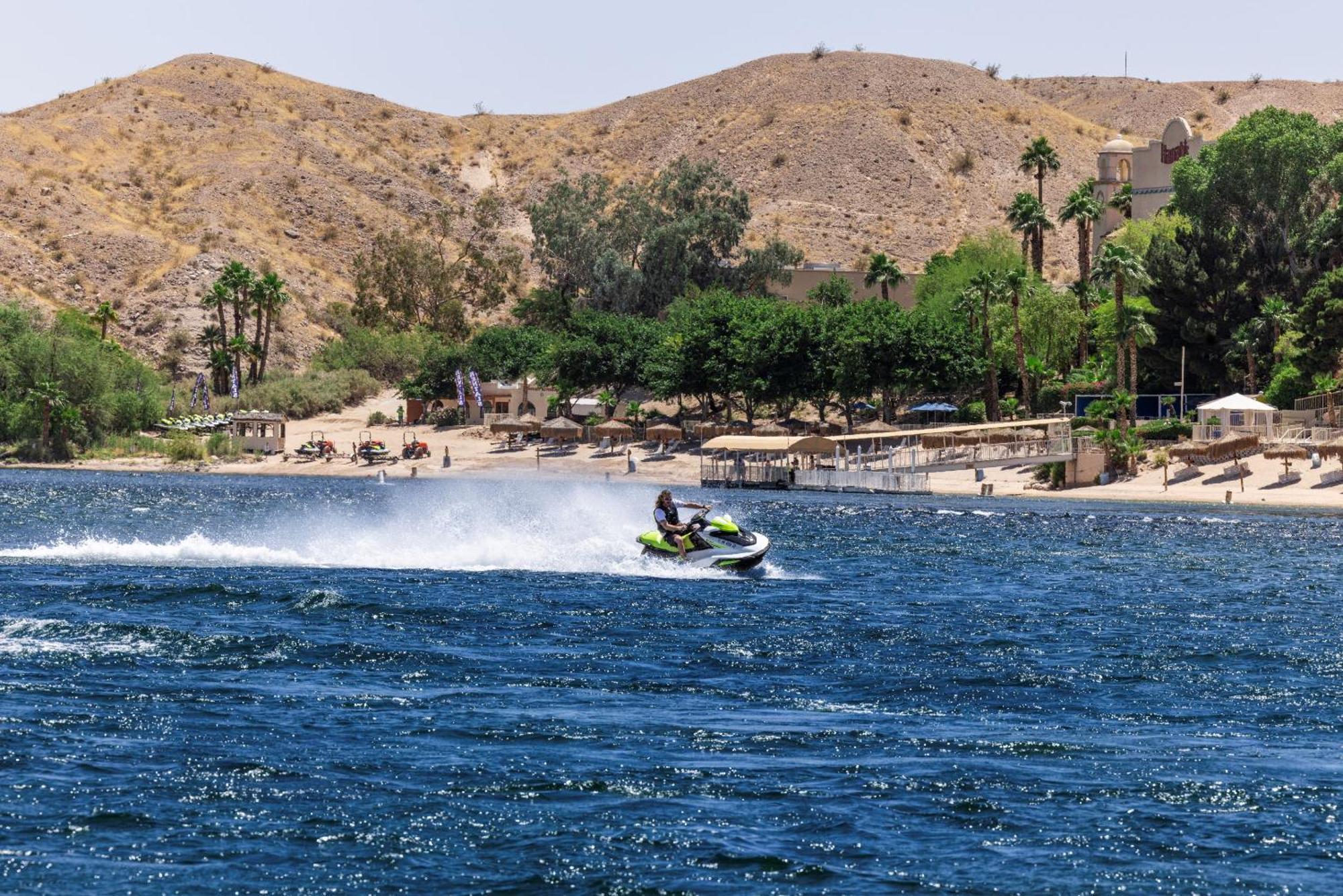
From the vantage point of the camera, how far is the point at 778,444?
91.3 m

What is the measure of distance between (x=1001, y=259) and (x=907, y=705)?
348 feet

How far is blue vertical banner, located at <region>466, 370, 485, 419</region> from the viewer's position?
4729 inches

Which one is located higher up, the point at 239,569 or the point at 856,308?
the point at 856,308

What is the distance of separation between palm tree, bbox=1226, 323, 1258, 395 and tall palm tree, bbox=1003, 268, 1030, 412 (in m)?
12.3

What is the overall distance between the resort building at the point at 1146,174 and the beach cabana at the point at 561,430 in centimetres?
4376

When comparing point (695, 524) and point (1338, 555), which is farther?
point (1338, 555)

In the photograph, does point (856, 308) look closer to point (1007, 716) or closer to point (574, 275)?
point (574, 275)

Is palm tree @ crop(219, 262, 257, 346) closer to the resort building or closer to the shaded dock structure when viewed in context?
the shaded dock structure

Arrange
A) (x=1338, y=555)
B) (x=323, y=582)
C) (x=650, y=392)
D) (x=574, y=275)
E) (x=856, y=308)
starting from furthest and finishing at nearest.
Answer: (x=574, y=275)
(x=650, y=392)
(x=856, y=308)
(x=1338, y=555)
(x=323, y=582)

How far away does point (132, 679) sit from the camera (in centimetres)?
2462

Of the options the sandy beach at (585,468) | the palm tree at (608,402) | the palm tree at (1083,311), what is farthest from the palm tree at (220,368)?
the palm tree at (1083,311)

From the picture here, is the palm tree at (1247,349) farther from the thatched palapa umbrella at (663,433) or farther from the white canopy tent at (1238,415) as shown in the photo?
the thatched palapa umbrella at (663,433)

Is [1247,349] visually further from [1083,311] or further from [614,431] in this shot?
[614,431]

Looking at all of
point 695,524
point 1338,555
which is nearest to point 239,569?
point 695,524
